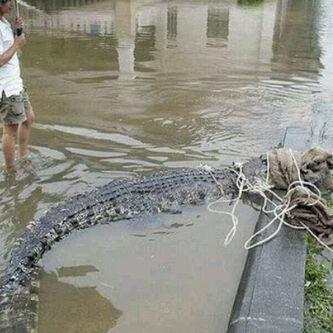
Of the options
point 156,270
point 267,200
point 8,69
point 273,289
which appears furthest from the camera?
point 8,69

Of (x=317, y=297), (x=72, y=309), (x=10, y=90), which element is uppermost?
(x=10, y=90)

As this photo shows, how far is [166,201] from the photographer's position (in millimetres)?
5043

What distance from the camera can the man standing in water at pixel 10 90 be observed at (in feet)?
17.1

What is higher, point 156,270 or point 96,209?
point 96,209

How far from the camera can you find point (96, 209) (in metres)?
4.67

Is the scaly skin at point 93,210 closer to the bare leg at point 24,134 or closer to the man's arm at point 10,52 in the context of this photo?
the bare leg at point 24,134

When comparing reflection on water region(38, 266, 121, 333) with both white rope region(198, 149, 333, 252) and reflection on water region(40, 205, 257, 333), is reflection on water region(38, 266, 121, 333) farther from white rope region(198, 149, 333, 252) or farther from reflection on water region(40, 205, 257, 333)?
white rope region(198, 149, 333, 252)

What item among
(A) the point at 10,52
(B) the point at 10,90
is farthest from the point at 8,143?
(A) the point at 10,52

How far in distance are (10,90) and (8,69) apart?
0.21 metres

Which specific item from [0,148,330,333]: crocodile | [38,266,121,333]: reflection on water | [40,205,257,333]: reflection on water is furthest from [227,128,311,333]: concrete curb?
[0,148,330,333]: crocodile

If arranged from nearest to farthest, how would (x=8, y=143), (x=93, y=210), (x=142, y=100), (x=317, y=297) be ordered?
(x=317, y=297) < (x=93, y=210) < (x=8, y=143) < (x=142, y=100)

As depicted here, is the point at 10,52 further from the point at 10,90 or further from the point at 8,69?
the point at 10,90

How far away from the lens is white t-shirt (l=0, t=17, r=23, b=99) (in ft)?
17.1

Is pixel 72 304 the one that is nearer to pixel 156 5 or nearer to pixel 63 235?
pixel 63 235
